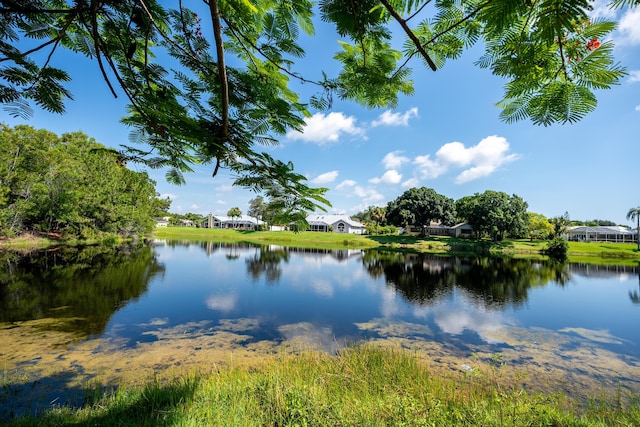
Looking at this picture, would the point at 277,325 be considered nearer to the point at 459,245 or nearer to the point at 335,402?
the point at 335,402

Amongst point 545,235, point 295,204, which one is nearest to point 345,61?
point 295,204

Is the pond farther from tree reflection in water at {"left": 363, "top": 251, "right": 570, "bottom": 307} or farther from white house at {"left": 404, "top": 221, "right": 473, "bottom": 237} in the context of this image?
white house at {"left": 404, "top": 221, "right": 473, "bottom": 237}

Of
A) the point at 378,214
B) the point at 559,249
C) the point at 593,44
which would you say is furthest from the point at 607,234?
the point at 593,44

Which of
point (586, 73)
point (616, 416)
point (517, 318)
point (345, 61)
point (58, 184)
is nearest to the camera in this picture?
point (586, 73)

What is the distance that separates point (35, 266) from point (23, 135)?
1916 cm

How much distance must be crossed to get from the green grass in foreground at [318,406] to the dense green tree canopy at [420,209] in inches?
1944

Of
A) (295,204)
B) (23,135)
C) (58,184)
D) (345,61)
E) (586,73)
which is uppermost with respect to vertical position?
(23,135)

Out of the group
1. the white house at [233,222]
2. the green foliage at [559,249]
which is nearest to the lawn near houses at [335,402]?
the green foliage at [559,249]

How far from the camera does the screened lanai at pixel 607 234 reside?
5994cm

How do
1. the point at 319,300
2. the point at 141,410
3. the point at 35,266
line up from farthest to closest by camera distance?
the point at 35,266, the point at 319,300, the point at 141,410

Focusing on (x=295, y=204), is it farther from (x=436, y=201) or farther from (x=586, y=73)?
(x=436, y=201)

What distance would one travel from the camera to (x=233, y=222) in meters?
89.9

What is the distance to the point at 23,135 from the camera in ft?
94.0

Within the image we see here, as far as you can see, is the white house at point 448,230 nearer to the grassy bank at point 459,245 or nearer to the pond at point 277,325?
the grassy bank at point 459,245
